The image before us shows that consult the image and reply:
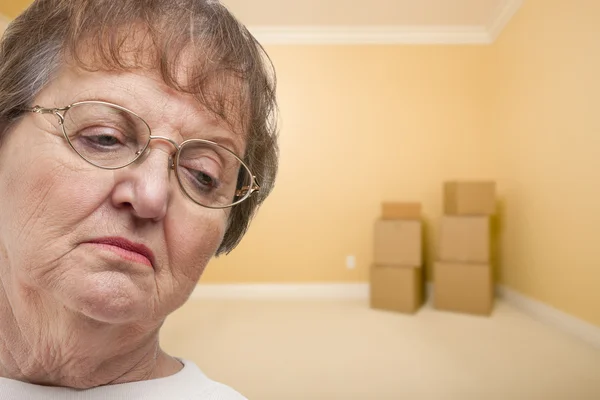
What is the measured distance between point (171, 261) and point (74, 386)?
221 mm

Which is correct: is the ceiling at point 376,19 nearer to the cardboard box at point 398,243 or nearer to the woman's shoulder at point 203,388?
the cardboard box at point 398,243

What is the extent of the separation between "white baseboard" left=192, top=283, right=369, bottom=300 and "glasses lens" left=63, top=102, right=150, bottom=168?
332cm

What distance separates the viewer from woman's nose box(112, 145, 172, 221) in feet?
1.46

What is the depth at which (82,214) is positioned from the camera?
44 cm

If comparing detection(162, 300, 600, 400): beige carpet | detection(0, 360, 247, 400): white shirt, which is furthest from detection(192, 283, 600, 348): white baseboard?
detection(0, 360, 247, 400): white shirt

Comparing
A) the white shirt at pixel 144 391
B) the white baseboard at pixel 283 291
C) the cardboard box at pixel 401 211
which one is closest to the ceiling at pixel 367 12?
the cardboard box at pixel 401 211

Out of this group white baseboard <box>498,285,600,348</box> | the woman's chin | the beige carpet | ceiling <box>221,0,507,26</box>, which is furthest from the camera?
ceiling <box>221,0,507,26</box>

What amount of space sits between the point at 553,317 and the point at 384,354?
137cm

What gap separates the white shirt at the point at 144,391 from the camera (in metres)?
0.49

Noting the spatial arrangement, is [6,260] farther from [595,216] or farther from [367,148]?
[367,148]

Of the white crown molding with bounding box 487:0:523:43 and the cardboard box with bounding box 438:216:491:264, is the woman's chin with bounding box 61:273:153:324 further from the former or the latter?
the white crown molding with bounding box 487:0:523:43

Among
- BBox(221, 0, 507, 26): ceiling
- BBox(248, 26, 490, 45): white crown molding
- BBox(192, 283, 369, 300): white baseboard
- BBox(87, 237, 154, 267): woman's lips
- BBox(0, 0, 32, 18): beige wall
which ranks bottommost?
BBox(192, 283, 369, 300): white baseboard

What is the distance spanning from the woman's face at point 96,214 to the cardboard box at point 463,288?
2875 mm

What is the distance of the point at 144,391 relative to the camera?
54 cm
